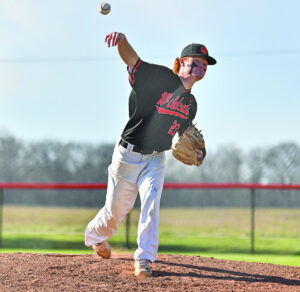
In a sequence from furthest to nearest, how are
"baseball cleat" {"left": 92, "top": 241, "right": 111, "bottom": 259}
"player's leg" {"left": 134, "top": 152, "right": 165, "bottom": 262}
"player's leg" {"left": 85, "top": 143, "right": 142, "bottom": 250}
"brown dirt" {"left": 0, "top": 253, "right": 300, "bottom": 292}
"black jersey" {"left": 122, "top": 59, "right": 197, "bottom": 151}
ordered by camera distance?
"baseball cleat" {"left": 92, "top": 241, "right": 111, "bottom": 259}, "player's leg" {"left": 85, "top": 143, "right": 142, "bottom": 250}, "black jersey" {"left": 122, "top": 59, "right": 197, "bottom": 151}, "player's leg" {"left": 134, "top": 152, "right": 165, "bottom": 262}, "brown dirt" {"left": 0, "top": 253, "right": 300, "bottom": 292}

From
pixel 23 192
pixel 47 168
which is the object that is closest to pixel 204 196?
pixel 47 168

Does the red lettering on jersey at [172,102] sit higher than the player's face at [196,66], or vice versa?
the player's face at [196,66]

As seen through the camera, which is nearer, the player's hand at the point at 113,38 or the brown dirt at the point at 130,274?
→ the brown dirt at the point at 130,274

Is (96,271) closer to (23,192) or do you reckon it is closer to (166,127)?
(166,127)

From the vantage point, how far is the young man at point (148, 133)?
3.87 meters

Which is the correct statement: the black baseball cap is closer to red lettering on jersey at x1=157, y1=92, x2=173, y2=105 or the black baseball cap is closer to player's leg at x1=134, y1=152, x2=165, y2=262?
red lettering on jersey at x1=157, y1=92, x2=173, y2=105

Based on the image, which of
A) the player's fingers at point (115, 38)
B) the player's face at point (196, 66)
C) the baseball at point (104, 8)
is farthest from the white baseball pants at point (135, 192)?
the baseball at point (104, 8)

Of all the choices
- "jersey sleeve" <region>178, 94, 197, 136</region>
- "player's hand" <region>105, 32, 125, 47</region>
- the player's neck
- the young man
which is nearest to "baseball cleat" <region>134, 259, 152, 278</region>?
the young man

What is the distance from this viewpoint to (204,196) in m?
31.5

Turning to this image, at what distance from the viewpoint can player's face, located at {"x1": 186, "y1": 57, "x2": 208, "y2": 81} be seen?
4.11m

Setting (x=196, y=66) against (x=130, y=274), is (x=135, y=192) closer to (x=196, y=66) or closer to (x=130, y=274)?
(x=130, y=274)

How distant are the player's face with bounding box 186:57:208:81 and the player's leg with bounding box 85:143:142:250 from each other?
825 millimetres

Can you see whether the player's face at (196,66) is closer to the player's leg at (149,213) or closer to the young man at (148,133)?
the young man at (148,133)

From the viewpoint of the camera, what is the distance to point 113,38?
3736 mm
